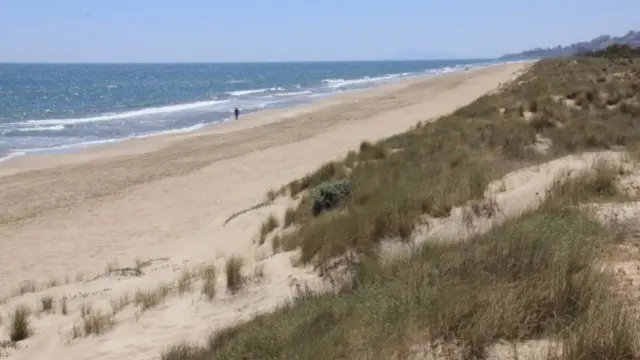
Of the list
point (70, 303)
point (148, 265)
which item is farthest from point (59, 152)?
point (70, 303)

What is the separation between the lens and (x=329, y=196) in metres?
10.7

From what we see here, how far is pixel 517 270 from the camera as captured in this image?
451 centimetres

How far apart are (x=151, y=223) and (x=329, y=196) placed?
5414mm

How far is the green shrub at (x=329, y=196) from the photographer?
10539mm

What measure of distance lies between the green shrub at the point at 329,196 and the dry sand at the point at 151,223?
4.13ft

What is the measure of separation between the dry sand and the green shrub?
1259mm

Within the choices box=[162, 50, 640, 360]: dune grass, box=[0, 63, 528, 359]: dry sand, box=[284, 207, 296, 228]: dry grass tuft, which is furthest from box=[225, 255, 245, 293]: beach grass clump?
box=[284, 207, 296, 228]: dry grass tuft

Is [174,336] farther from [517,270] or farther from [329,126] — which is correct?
[329,126]

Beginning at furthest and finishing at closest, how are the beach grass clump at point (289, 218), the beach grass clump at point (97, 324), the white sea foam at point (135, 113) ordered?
the white sea foam at point (135, 113)
the beach grass clump at point (289, 218)
the beach grass clump at point (97, 324)

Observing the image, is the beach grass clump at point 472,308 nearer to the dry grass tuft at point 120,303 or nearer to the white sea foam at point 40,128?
the dry grass tuft at point 120,303

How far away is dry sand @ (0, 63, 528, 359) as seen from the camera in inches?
270

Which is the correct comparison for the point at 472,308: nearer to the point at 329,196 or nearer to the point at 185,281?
the point at 185,281

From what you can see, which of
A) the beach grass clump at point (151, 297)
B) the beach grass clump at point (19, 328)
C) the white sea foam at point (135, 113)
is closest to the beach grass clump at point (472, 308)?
the beach grass clump at point (151, 297)

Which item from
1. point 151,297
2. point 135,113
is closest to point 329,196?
point 151,297
